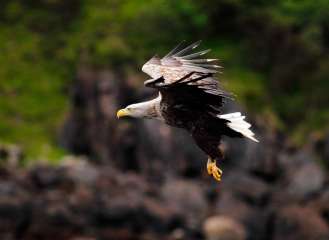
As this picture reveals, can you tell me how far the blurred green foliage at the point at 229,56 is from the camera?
33625 mm

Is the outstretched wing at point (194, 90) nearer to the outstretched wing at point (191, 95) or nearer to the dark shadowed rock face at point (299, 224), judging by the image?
the outstretched wing at point (191, 95)

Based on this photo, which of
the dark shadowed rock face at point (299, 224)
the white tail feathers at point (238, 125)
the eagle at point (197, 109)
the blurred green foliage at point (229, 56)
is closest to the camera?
the eagle at point (197, 109)

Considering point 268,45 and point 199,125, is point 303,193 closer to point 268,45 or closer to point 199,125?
point 268,45

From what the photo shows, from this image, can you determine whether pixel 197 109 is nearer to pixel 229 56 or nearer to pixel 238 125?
pixel 238 125

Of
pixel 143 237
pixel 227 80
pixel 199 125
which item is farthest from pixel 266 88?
pixel 199 125

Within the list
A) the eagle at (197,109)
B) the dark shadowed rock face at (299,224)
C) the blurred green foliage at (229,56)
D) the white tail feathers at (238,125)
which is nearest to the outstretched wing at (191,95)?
the eagle at (197,109)

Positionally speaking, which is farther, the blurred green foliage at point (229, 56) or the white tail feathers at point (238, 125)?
the blurred green foliage at point (229, 56)

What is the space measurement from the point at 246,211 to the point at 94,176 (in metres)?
4.14

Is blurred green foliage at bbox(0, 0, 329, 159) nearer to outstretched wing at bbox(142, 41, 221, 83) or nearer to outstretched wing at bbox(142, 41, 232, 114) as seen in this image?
outstretched wing at bbox(142, 41, 221, 83)

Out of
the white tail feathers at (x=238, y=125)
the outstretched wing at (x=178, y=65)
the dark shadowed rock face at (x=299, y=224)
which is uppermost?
the dark shadowed rock face at (x=299, y=224)

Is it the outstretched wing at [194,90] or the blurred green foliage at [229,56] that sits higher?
the blurred green foliage at [229,56]

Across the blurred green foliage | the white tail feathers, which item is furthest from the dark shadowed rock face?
the white tail feathers

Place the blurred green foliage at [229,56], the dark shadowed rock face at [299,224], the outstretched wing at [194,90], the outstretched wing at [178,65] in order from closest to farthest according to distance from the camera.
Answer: the outstretched wing at [194,90] < the outstretched wing at [178,65] < the dark shadowed rock face at [299,224] < the blurred green foliage at [229,56]

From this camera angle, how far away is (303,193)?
28.9 m
